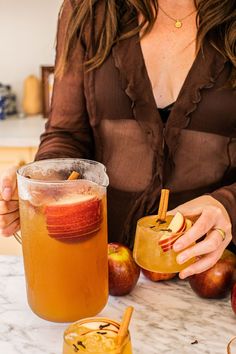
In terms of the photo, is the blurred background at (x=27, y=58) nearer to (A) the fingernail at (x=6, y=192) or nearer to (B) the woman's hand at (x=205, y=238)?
(A) the fingernail at (x=6, y=192)

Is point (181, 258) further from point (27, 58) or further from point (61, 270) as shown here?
point (27, 58)

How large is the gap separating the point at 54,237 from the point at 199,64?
1.84 ft

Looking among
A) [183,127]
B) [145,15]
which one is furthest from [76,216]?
[145,15]

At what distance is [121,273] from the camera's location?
2.82 feet

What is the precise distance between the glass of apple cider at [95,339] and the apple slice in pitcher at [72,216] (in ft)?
0.40

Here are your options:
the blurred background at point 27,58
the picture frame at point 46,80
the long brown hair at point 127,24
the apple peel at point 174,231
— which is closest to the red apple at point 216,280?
the apple peel at point 174,231

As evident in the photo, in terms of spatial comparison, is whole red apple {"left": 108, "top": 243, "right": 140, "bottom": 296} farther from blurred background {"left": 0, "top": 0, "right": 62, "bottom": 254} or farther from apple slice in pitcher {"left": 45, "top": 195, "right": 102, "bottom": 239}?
blurred background {"left": 0, "top": 0, "right": 62, "bottom": 254}

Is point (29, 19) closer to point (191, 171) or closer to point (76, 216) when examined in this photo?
point (191, 171)

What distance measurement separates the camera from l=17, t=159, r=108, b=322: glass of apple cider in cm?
71

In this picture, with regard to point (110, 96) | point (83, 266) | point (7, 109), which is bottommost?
point (7, 109)

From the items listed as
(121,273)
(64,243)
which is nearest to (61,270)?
(64,243)

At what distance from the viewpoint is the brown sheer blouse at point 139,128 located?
1.09m

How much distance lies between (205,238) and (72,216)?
0.71 feet

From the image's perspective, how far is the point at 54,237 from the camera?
715mm
